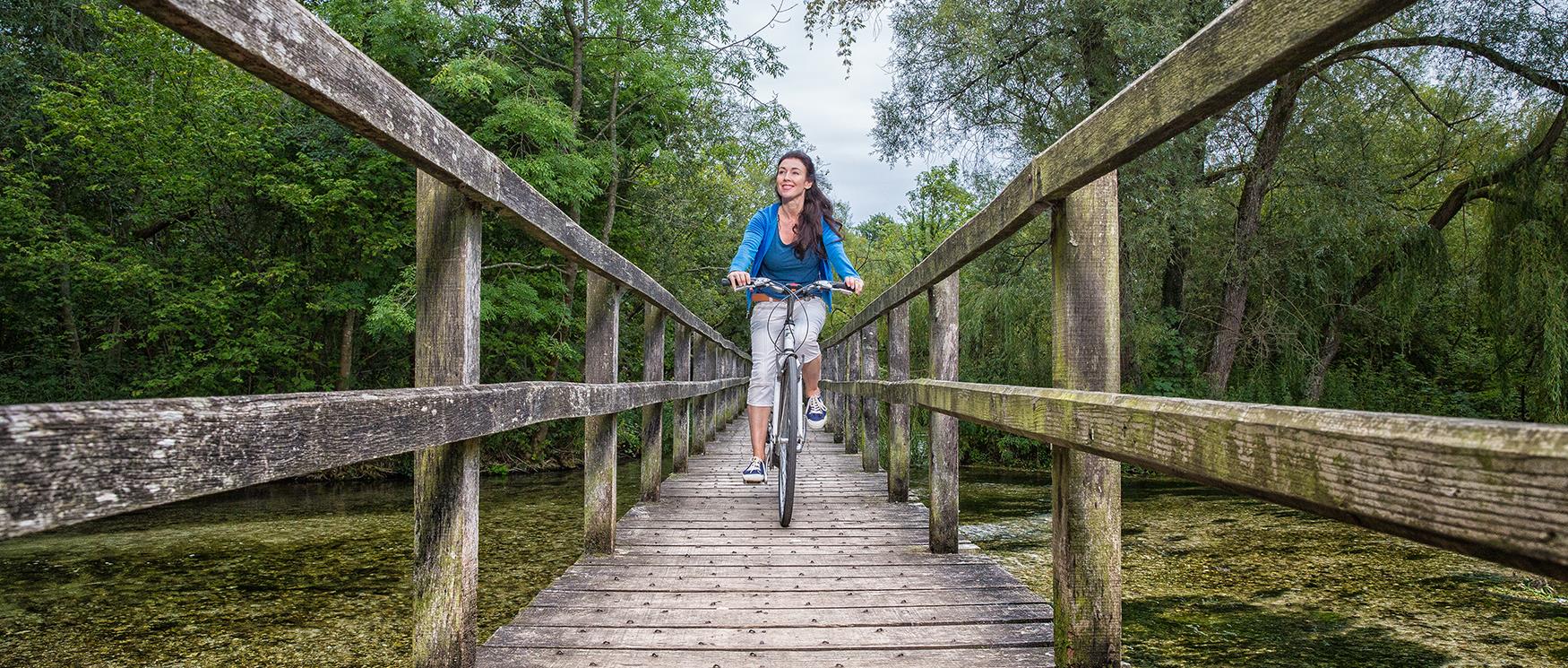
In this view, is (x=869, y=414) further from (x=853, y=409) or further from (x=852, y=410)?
(x=853, y=409)

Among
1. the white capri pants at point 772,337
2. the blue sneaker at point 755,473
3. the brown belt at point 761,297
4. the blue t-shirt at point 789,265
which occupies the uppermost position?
the blue t-shirt at point 789,265

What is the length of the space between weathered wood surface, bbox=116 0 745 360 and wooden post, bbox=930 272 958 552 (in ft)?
6.71

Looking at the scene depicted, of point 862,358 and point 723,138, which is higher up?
point 723,138

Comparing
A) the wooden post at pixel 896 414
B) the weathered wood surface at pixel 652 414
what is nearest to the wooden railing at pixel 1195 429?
the wooden post at pixel 896 414

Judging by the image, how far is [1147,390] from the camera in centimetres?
1234

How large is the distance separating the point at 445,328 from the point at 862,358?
16.4 feet

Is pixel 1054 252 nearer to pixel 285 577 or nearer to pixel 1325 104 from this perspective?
pixel 285 577

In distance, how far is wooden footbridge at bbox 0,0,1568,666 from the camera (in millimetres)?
799

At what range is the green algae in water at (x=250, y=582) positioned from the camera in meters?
5.04

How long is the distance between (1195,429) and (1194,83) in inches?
23.1

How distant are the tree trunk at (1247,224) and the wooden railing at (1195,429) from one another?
911cm

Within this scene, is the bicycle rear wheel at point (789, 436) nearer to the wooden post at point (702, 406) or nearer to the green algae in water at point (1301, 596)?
the green algae in water at point (1301, 596)

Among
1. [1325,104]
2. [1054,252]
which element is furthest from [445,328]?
[1325,104]

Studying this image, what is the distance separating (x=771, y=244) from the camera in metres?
4.52
